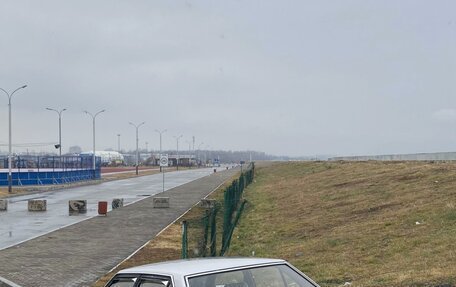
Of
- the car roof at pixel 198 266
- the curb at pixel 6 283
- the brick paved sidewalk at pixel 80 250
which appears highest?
the car roof at pixel 198 266

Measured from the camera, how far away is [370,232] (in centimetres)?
1741

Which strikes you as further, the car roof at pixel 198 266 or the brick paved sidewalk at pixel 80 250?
the brick paved sidewalk at pixel 80 250

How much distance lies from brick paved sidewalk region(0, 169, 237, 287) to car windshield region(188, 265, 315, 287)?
8572 millimetres

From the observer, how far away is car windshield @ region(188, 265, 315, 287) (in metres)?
5.66

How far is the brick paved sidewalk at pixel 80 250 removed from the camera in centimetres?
1481

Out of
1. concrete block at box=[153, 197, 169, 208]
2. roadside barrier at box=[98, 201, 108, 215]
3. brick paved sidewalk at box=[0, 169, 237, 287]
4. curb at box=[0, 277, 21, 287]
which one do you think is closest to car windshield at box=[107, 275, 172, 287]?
curb at box=[0, 277, 21, 287]

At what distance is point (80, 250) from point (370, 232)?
8.03 metres

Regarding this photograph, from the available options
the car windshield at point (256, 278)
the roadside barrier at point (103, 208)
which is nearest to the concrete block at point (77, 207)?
the roadside barrier at point (103, 208)

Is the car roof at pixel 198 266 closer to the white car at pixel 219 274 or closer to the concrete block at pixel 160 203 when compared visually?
the white car at pixel 219 274

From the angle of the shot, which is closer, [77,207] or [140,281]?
[140,281]

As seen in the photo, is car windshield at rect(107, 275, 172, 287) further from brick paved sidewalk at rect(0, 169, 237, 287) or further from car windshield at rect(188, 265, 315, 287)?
brick paved sidewalk at rect(0, 169, 237, 287)

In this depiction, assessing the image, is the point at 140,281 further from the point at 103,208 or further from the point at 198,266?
the point at 103,208

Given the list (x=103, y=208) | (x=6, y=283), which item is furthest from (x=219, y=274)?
(x=103, y=208)

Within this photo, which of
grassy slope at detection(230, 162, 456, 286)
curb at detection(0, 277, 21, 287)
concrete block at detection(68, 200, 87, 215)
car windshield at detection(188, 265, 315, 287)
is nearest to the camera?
car windshield at detection(188, 265, 315, 287)
